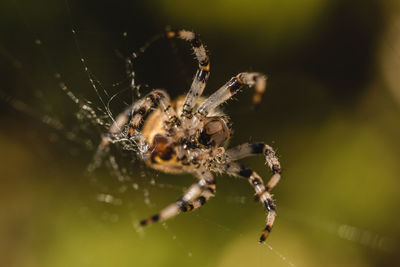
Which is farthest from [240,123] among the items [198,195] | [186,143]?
[186,143]

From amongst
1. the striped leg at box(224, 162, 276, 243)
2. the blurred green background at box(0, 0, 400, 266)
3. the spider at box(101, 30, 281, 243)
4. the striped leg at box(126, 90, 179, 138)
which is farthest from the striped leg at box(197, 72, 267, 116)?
the blurred green background at box(0, 0, 400, 266)

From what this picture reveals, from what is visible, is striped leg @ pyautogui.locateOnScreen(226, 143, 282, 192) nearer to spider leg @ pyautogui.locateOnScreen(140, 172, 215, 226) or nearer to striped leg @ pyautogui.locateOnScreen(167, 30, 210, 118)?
spider leg @ pyautogui.locateOnScreen(140, 172, 215, 226)

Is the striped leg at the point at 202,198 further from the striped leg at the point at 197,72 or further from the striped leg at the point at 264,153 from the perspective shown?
the striped leg at the point at 197,72

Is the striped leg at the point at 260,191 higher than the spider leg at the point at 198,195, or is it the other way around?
the striped leg at the point at 260,191

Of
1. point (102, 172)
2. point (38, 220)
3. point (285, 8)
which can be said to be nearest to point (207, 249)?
point (102, 172)

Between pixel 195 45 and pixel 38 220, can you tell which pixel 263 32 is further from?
pixel 38 220

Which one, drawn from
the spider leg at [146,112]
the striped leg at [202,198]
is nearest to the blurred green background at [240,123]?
the spider leg at [146,112]
